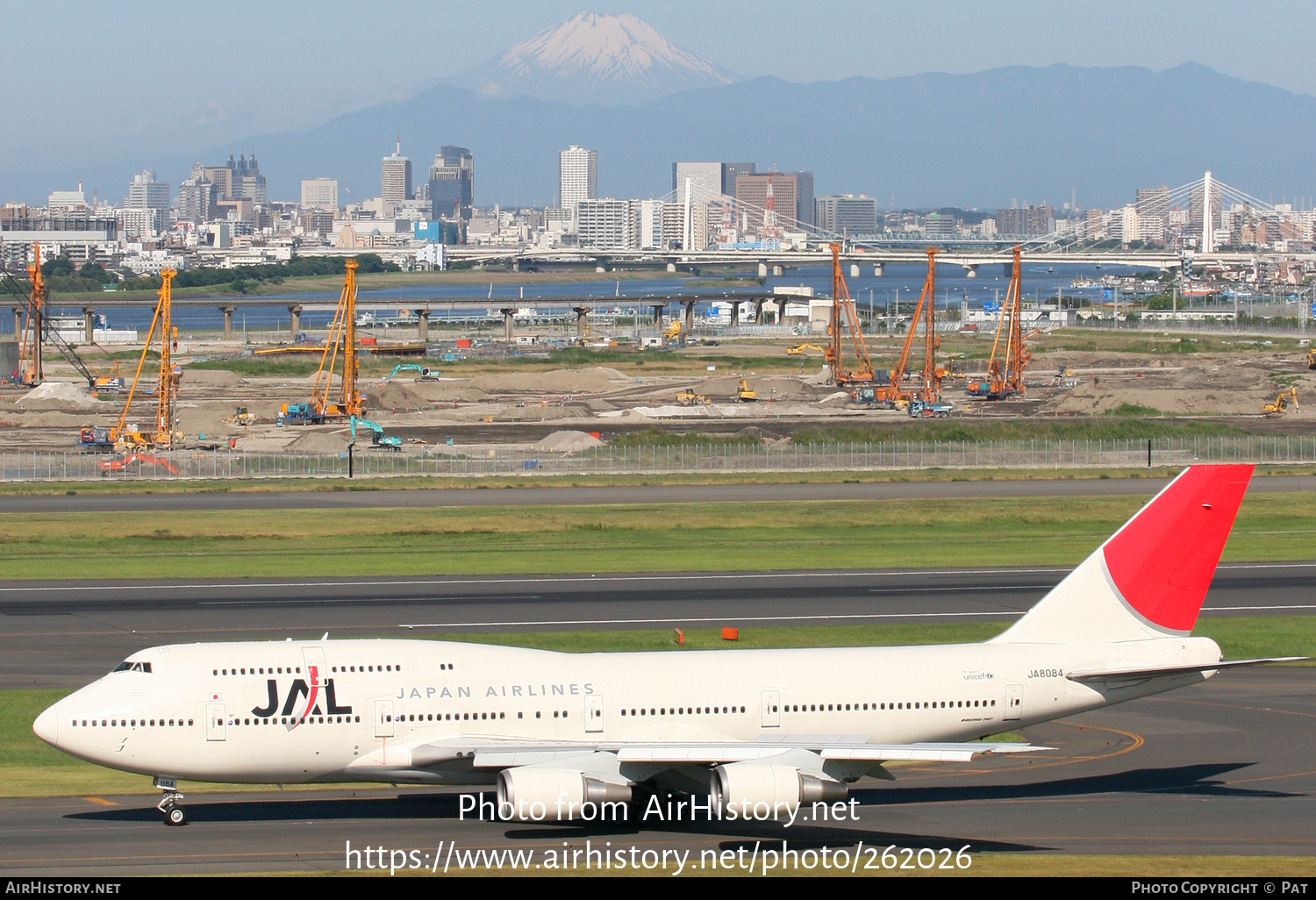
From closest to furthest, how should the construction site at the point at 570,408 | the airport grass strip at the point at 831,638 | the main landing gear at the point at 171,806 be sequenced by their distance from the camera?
the main landing gear at the point at 171,806
the airport grass strip at the point at 831,638
the construction site at the point at 570,408

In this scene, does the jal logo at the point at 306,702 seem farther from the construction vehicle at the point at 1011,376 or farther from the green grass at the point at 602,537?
the construction vehicle at the point at 1011,376

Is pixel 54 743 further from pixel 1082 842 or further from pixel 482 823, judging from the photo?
pixel 1082 842

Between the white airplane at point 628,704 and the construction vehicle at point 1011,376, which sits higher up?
the construction vehicle at point 1011,376

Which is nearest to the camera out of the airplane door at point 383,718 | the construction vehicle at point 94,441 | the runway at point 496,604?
the airplane door at point 383,718

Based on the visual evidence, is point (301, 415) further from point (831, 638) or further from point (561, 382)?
point (831, 638)

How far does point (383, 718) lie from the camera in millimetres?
32719

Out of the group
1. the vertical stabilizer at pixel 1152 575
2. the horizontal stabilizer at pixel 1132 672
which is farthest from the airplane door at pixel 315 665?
the horizontal stabilizer at pixel 1132 672

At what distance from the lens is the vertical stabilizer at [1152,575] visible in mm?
36938

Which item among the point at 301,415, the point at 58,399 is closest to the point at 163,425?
the point at 301,415

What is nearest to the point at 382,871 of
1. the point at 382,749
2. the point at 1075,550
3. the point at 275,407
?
the point at 382,749

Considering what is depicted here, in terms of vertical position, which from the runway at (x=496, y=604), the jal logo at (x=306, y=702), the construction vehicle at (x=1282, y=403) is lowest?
the runway at (x=496, y=604)

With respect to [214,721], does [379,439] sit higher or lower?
lower

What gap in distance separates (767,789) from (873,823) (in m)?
4.92

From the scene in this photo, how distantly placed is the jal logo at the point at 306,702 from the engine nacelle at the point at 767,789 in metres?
8.75
